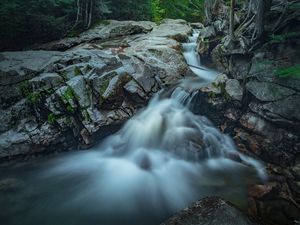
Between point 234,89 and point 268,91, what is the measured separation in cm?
101

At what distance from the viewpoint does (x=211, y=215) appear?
12.2 ft

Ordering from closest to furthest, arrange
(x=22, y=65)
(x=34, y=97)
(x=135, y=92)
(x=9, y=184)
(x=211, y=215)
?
(x=211, y=215), (x=9, y=184), (x=34, y=97), (x=22, y=65), (x=135, y=92)

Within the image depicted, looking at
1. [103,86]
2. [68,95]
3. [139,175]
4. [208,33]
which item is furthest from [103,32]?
[139,175]

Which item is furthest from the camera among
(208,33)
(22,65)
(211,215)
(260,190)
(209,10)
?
(209,10)

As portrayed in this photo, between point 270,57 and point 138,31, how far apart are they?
25.2 ft

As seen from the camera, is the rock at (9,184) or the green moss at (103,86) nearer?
the rock at (9,184)

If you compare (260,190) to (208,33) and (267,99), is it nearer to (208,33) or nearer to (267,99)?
(267,99)

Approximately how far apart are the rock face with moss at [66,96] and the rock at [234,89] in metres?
2.48

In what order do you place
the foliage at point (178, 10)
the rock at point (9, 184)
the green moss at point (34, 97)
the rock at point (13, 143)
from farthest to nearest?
the foliage at point (178, 10) → the green moss at point (34, 97) → the rock at point (13, 143) → the rock at point (9, 184)

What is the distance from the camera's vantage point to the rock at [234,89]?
7.41 metres

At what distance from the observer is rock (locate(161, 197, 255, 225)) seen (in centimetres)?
363

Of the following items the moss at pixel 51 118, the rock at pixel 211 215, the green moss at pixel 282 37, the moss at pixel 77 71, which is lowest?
the moss at pixel 51 118

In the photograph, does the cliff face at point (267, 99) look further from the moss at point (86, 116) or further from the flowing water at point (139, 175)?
the moss at point (86, 116)

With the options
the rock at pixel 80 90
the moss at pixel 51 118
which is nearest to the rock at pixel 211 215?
the rock at pixel 80 90
